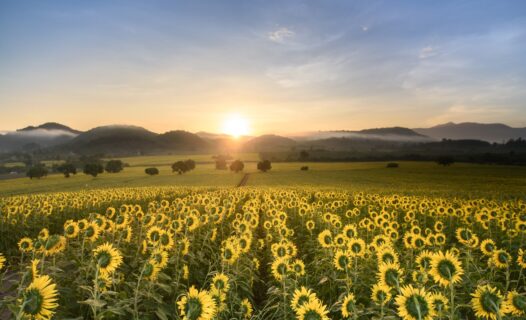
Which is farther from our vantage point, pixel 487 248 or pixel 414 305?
pixel 487 248

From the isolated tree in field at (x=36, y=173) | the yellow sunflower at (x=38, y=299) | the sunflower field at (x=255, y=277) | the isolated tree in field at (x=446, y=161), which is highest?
the yellow sunflower at (x=38, y=299)

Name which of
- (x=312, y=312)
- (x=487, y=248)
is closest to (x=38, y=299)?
(x=312, y=312)

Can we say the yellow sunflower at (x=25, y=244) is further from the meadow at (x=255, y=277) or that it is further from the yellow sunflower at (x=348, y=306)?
the yellow sunflower at (x=348, y=306)

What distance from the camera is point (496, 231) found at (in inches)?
426

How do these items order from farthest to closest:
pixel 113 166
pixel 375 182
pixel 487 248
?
1. pixel 113 166
2. pixel 375 182
3. pixel 487 248

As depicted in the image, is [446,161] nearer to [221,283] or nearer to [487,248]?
[487,248]

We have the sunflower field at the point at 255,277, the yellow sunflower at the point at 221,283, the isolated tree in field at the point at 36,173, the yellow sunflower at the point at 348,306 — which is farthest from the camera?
the isolated tree in field at the point at 36,173

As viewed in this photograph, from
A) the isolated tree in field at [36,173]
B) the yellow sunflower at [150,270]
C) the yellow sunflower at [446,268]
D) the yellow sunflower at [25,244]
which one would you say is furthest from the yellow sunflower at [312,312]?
the isolated tree in field at [36,173]

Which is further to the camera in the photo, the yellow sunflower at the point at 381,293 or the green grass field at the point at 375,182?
the green grass field at the point at 375,182

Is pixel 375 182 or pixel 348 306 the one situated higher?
pixel 348 306

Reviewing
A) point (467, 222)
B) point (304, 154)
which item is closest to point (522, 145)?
point (304, 154)

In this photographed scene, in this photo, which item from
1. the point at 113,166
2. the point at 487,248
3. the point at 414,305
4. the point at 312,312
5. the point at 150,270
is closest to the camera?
the point at 414,305

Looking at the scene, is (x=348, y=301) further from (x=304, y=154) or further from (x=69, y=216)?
(x=304, y=154)

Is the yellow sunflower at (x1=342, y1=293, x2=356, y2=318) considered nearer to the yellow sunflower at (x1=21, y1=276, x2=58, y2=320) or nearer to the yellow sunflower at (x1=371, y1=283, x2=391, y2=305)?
the yellow sunflower at (x1=371, y1=283, x2=391, y2=305)
